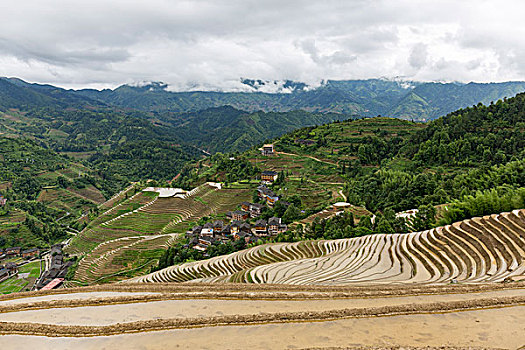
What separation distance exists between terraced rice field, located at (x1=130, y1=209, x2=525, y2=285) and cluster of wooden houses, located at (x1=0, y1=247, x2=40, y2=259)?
169ft

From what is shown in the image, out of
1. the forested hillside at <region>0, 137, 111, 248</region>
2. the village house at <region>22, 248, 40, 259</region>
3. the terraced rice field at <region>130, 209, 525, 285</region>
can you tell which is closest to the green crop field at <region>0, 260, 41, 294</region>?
the village house at <region>22, 248, 40, 259</region>

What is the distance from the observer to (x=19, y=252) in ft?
164

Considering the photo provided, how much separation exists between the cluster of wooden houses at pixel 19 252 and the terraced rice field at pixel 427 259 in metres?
51.6

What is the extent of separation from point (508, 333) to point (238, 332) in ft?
17.1

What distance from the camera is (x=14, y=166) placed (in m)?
87.0

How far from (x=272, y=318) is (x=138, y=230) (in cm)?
3824

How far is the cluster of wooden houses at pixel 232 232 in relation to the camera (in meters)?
33.5

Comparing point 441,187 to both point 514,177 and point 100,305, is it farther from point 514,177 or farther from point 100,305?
point 100,305

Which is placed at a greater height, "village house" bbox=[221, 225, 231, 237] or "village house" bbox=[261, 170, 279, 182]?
"village house" bbox=[261, 170, 279, 182]

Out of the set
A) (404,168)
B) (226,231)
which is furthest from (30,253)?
(404,168)

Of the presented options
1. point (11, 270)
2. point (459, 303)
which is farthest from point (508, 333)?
point (11, 270)

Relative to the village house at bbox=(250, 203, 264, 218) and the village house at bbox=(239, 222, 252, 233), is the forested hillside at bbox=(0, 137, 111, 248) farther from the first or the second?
the village house at bbox=(239, 222, 252, 233)

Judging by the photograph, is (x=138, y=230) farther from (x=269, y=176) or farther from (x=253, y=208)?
(x=269, y=176)

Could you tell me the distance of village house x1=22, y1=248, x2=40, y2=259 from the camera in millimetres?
49875
